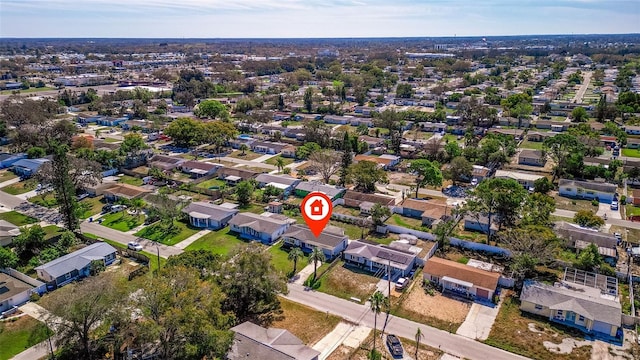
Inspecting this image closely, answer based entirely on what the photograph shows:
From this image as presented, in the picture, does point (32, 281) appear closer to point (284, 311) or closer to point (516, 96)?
point (284, 311)

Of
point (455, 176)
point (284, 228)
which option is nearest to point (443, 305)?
point (284, 228)

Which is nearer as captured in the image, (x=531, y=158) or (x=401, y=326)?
(x=401, y=326)

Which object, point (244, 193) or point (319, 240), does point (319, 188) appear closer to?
point (244, 193)

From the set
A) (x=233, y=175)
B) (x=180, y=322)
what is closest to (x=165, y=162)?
(x=233, y=175)

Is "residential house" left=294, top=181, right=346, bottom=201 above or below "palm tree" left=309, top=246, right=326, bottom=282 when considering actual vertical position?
above

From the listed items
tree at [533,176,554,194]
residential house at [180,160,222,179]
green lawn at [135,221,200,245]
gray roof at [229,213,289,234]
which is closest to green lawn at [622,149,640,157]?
tree at [533,176,554,194]

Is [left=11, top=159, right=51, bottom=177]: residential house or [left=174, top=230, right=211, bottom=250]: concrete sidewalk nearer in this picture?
[left=174, top=230, right=211, bottom=250]: concrete sidewalk

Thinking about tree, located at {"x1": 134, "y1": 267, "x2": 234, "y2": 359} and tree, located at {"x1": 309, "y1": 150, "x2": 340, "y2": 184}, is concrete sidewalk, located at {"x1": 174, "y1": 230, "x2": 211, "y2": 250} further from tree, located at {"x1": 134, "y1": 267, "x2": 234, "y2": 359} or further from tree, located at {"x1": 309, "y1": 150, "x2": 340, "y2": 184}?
tree, located at {"x1": 309, "y1": 150, "x2": 340, "y2": 184}

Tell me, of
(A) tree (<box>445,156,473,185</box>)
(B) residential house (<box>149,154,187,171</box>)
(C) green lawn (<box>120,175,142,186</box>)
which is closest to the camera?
(A) tree (<box>445,156,473,185</box>)
